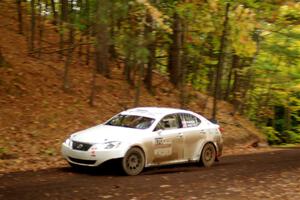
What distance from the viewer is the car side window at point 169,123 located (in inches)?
510

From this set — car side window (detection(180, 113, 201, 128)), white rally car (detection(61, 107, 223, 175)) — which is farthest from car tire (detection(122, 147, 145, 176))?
car side window (detection(180, 113, 201, 128))

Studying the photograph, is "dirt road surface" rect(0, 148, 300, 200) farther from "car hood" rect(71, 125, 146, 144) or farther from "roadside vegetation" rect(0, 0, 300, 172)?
"roadside vegetation" rect(0, 0, 300, 172)

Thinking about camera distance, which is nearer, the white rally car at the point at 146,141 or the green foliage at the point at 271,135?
the white rally car at the point at 146,141

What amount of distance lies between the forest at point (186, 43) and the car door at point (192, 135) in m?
2.86

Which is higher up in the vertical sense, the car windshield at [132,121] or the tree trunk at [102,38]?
the tree trunk at [102,38]

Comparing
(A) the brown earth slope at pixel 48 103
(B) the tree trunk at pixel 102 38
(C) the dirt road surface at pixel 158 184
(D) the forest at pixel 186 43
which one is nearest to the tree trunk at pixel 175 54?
(D) the forest at pixel 186 43

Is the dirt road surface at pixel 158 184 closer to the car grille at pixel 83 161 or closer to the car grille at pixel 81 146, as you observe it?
the car grille at pixel 83 161

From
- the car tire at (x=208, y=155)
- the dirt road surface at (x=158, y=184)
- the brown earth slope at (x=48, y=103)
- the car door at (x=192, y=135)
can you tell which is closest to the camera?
the dirt road surface at (x=158, y=184)

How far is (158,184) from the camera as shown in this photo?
35.3 feet

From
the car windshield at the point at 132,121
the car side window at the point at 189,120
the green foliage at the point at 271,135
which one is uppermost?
the car windshield at the point at 132,121

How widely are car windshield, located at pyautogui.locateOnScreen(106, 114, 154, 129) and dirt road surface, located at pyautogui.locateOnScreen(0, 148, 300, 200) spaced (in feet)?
3.99

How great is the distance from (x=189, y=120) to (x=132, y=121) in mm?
1902

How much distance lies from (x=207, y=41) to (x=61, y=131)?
1039 centimetres

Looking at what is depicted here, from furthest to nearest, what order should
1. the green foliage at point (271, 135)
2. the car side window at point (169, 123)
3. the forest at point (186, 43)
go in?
1. the green foliage at point (271, 135)
2. the forest at point (186, 43)
3. the car side window at point (169, 123)
